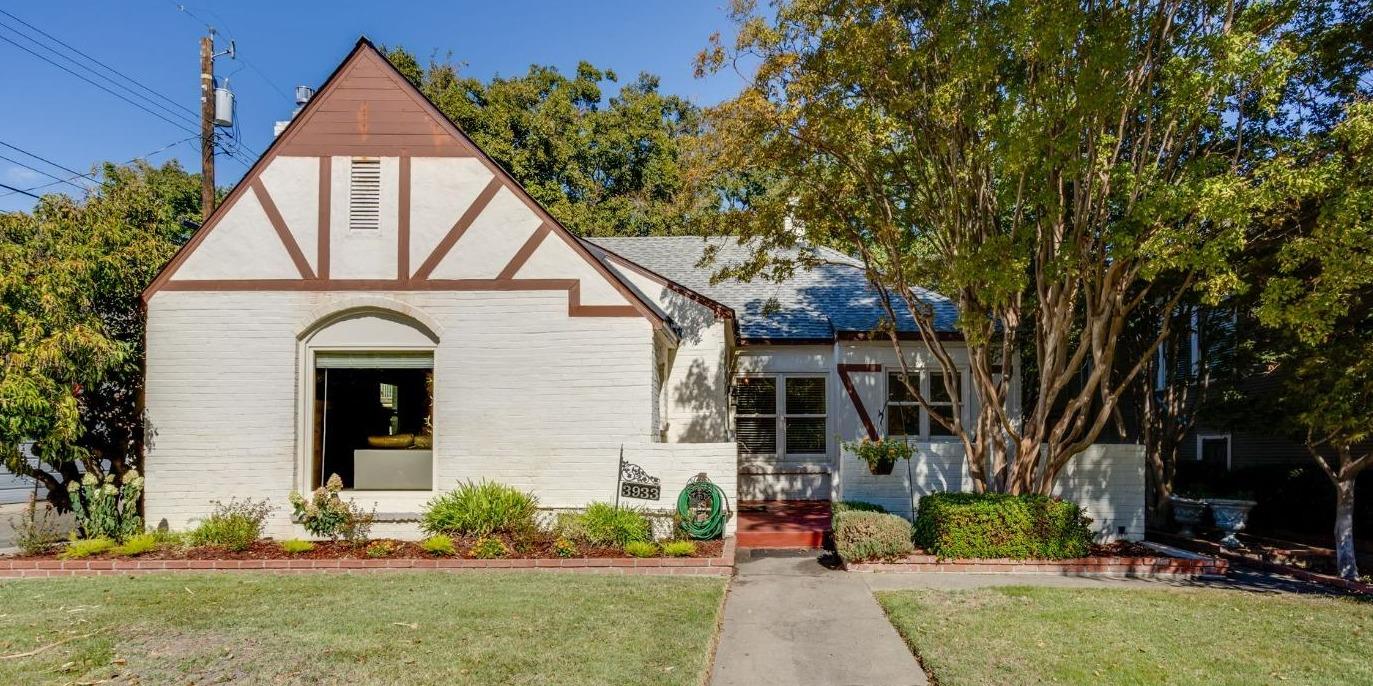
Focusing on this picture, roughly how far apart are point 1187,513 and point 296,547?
45.2 ft

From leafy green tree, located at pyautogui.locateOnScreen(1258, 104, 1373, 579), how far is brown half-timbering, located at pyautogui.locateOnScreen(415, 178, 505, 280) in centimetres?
948

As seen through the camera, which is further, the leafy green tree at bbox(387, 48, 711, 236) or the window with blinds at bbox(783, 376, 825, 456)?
the leafy green tree at bbox(387, 48, 711, 236)

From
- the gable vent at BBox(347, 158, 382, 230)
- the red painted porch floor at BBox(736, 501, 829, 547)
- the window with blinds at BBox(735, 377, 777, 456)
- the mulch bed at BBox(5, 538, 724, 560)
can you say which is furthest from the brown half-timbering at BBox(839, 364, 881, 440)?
the gable vent at BBox(347, 158, 382, 230)

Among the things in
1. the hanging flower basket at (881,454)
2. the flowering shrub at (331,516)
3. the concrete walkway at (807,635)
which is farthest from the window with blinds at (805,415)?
the flowering shrub at (331,516)

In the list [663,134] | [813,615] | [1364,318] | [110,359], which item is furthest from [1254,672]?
[663,134]

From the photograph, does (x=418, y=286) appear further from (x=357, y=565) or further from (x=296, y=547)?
(x=357, y=565)

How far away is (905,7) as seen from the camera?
10.6 meters

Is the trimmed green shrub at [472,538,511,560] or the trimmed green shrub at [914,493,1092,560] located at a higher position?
the trimmed green shrub at [914,493,1092,560]

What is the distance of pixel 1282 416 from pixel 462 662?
12.6 metres

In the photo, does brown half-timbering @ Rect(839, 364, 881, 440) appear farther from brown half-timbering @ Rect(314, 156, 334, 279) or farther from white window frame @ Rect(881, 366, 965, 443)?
brown half-timbering @ Rect(314, 156, 334, 279)

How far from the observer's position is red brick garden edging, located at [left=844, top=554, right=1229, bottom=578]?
999cm

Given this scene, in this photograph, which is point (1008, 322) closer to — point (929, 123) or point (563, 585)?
point (929, 123)

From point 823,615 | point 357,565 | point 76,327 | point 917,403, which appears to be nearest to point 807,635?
point 823,615

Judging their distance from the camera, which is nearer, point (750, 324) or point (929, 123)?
point (929, 123)
